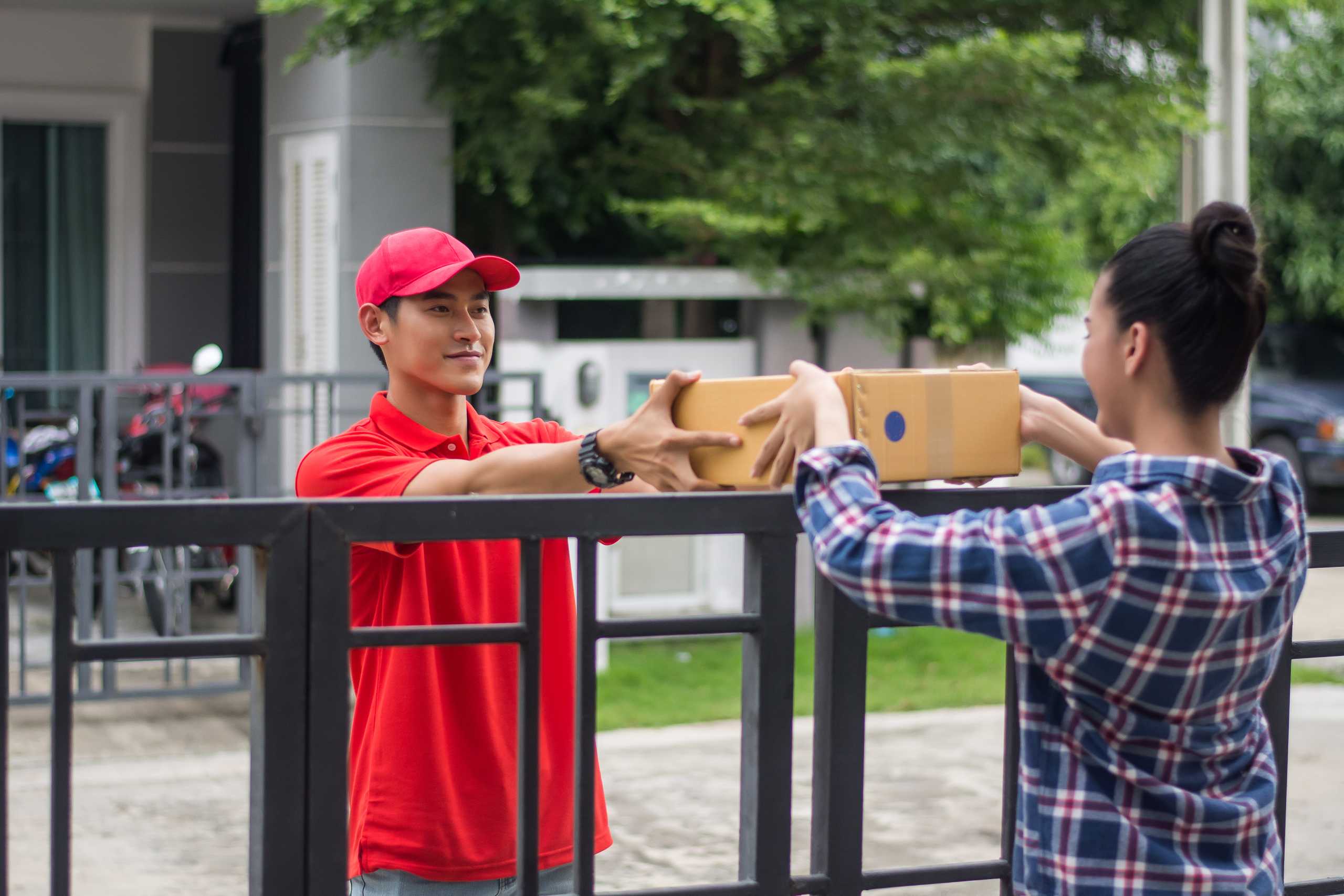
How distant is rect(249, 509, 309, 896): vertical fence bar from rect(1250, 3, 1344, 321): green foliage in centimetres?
1698

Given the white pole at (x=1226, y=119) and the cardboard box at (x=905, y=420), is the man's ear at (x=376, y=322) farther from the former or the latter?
the white pole at (x=1226, y=119)

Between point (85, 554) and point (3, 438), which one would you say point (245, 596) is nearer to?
point (85, 554)

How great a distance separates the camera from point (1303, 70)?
18219 mm

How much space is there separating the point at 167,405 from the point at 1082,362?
5870mm

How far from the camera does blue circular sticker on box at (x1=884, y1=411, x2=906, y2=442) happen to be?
213cm

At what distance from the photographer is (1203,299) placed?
1.78 meters

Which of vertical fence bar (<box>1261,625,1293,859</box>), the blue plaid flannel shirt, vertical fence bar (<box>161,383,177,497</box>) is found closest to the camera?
the blue plaid flannel shirt

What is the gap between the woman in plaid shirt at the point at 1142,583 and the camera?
1729 mm

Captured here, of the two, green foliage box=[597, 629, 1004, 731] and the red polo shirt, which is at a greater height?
the red polo shirt

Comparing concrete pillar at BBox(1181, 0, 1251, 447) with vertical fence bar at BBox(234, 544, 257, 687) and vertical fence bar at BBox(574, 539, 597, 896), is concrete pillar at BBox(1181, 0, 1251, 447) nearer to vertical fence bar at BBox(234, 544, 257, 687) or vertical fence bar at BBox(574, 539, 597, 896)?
vertical fence bar at BBox(234, 544, 257, 687)

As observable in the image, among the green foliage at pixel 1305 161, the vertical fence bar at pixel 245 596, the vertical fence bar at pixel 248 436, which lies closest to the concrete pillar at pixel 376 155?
the vertical fence bar at pixel 248 436

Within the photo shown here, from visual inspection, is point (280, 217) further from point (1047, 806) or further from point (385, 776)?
point (1047, 806)

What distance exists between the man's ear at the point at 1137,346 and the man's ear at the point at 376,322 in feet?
4.06

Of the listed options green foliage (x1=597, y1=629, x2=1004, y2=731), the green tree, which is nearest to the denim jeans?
green foliage (x1=597, y1=629, x2=1004, y2=731)
